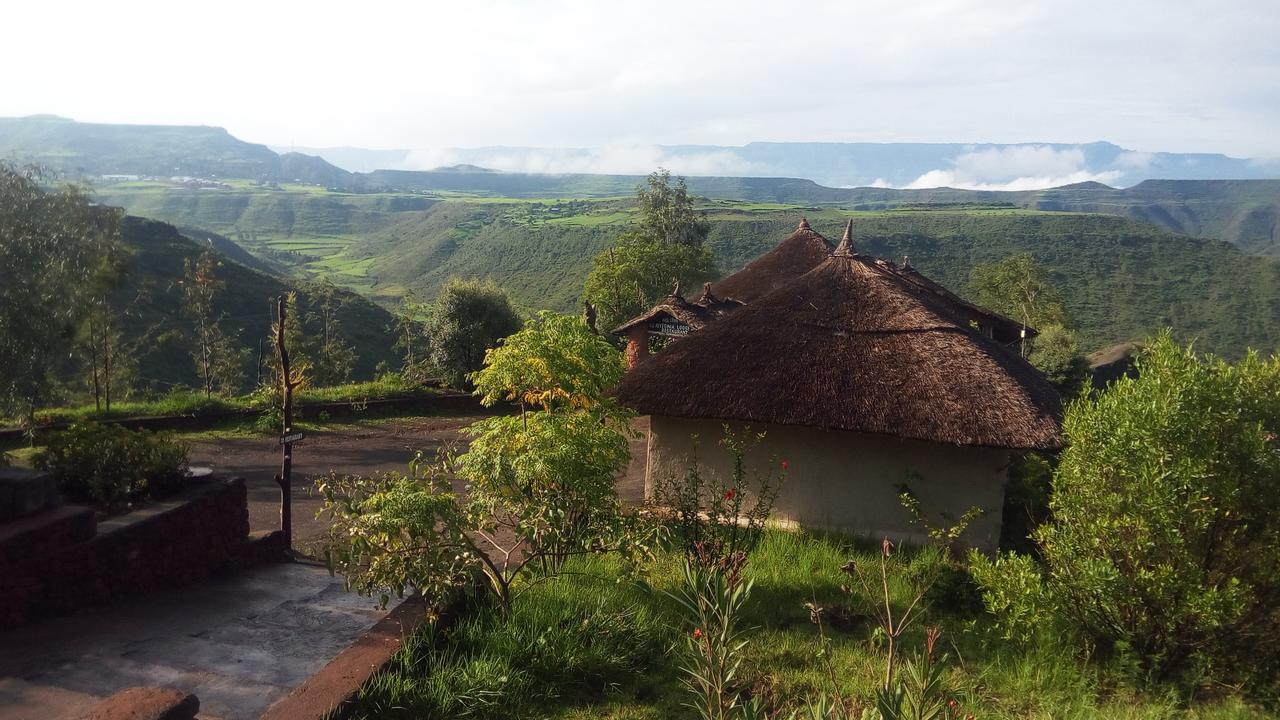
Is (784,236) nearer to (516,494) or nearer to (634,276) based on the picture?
(634,276)

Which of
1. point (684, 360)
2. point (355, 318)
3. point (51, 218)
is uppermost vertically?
point (51, 218)

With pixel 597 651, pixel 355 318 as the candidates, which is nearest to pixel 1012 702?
pixel 597 651

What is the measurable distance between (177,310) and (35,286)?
29.9 metres

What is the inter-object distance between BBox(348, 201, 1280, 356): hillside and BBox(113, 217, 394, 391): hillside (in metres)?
12.9

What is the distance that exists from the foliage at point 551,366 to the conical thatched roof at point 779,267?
12.7m

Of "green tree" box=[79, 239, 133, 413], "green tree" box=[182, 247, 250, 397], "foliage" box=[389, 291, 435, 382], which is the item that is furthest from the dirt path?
"green tree" box=[182, 247, 250, 397]

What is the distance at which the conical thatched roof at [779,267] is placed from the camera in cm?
2028

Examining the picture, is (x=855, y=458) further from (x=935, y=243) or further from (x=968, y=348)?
(x=935, y=243)

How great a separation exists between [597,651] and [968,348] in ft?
21.4

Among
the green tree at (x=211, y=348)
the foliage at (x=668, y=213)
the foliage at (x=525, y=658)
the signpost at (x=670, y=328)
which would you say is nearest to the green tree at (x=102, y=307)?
the green tree at (x=211, y=348)

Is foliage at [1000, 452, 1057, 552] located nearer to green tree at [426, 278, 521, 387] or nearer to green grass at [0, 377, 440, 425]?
green grass at [0, 377, 440, 425]

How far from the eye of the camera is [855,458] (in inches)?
369

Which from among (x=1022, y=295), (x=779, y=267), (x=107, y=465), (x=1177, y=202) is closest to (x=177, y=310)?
(x=779, y=267)

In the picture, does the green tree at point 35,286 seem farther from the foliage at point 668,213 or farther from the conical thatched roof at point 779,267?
the foliage at point 668,213
